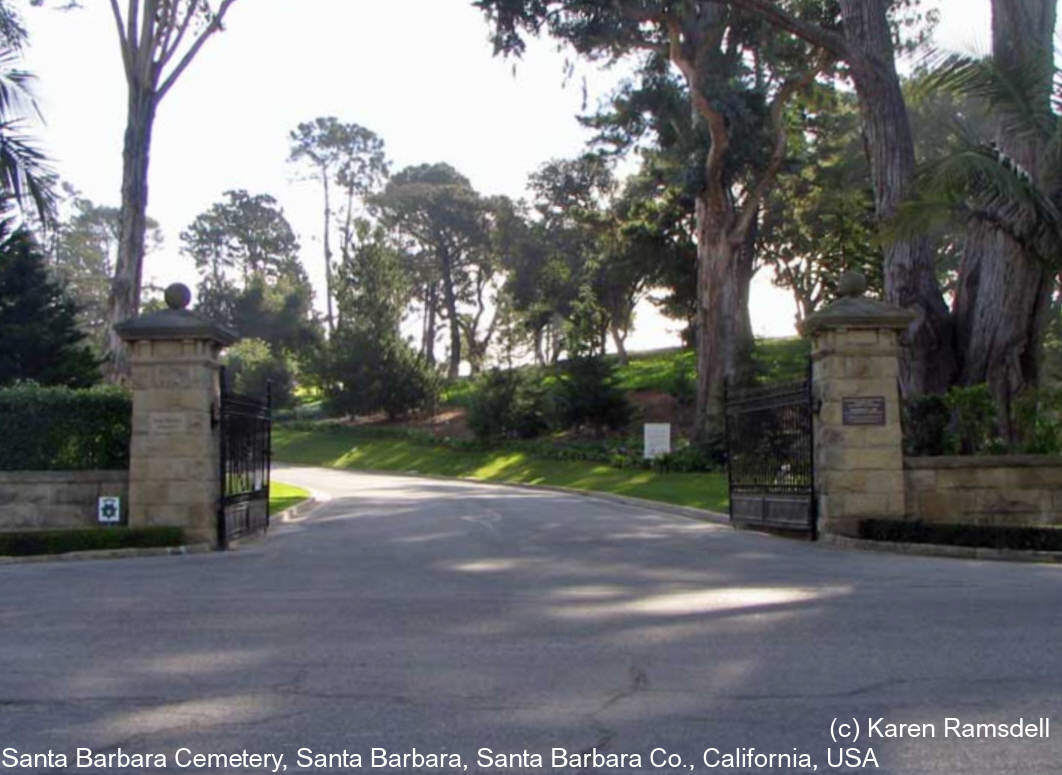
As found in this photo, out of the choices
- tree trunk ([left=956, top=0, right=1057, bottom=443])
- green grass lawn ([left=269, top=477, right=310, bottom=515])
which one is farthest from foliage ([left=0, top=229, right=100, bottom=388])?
tree trunk ([left=956, top=0, right=1057, bottom=443])

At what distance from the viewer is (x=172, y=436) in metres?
15.1

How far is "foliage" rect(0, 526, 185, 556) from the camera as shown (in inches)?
543

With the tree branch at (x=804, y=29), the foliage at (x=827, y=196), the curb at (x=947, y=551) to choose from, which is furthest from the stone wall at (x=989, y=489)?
the foliage at (x=827, y=196)

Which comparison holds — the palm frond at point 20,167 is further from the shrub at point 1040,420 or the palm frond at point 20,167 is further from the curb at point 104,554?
the shrub at point 1040,420

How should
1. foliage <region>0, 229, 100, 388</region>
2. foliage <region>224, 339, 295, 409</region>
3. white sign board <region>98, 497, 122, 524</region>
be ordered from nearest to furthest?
1. white sign board <region>98, 497, 122, 524</region>
2. foliage <region>0, 229, 100, 388</region>
3. foliage <region>224, 339, 295, 409</region>

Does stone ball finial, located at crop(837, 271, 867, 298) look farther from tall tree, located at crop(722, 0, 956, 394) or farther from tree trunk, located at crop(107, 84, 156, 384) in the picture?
tree trunk, located at crop(107, 84, 156, 384)

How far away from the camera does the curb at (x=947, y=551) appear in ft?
42.0

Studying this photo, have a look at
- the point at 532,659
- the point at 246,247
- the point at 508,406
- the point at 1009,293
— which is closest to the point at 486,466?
the point at 508,406

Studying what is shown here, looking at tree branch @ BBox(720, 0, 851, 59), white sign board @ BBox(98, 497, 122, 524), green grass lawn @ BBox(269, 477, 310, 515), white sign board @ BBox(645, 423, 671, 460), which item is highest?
tree branch @ BBox(720, 0, 851, 59)

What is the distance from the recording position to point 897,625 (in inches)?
316

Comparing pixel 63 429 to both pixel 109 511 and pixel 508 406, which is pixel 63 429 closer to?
pixel 109 511

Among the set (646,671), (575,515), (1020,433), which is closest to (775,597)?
(646,671)

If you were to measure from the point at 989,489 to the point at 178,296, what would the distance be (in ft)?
38.5

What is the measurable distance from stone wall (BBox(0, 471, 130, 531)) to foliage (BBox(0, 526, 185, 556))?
1.04m
